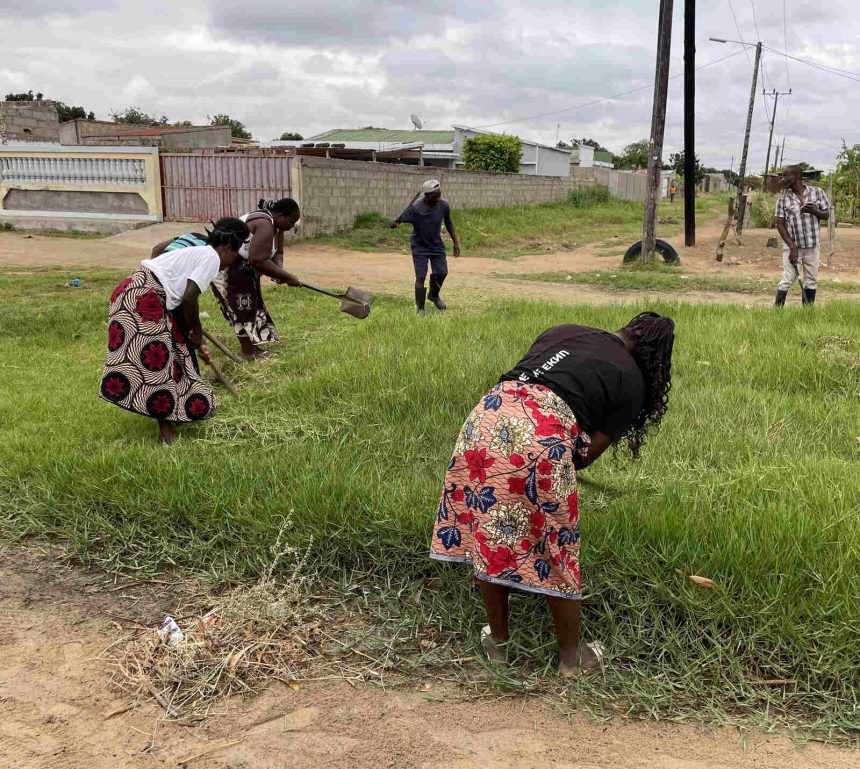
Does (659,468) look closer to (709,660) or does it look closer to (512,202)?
(709,660)

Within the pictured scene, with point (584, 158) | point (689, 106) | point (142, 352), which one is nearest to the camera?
point (142, 352)

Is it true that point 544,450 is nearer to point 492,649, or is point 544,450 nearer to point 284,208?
point 492,649

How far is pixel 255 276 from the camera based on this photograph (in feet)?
21.9

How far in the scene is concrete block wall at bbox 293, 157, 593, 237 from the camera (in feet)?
54.9

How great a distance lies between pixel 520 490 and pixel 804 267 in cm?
736

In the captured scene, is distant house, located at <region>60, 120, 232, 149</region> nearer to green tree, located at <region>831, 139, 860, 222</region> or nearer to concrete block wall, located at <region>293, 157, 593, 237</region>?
concrete block wall, located at <region>293, 157, 593, 237</region>

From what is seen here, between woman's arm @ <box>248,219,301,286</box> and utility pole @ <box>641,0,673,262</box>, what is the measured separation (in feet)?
34.0

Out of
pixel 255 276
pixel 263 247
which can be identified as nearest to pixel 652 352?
pixel 263 247

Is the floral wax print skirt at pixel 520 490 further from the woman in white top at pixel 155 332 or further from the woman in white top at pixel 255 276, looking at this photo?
the woman in white top at pixel 255 276

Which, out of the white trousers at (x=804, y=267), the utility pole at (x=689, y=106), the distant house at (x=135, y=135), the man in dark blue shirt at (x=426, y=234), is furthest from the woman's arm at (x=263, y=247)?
the distant house at (x=135, y=135)

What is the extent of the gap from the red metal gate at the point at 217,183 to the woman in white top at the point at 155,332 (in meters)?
12.2

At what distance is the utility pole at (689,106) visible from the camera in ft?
55.8

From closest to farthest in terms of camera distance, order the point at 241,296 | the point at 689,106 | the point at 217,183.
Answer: the point at 241,296 → the point at 217,183 → the point at 689,106

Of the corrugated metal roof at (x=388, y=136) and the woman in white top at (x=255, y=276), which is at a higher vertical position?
the corrugated metal roof at (x=388, y=136)
